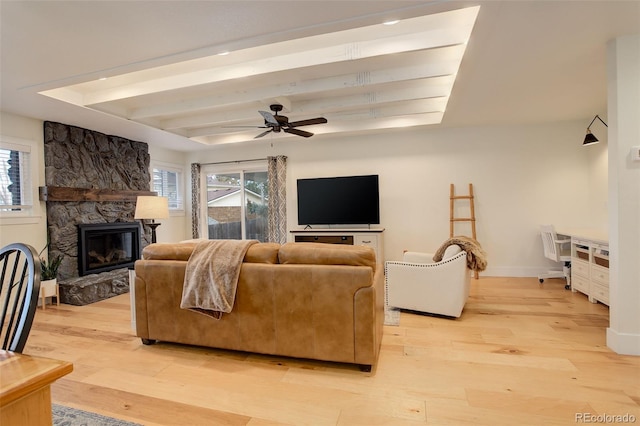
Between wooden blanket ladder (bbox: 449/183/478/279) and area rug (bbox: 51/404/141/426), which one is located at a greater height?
wooden blanket ladder (bbox: 449/183/478/279)

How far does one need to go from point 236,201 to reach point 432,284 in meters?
4.48

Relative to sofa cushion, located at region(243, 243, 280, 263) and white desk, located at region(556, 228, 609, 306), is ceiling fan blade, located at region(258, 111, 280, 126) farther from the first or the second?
white desk, located at region(556, 228, 609, 306)

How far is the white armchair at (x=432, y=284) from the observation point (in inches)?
124

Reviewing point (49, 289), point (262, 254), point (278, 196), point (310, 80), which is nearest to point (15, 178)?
point (49, 289)

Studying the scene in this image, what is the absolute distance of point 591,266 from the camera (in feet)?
11.7

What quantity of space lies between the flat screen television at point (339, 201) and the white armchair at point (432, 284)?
6.53 feet

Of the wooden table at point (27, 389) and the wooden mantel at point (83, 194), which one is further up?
the wooden mantel at point (83, 194)

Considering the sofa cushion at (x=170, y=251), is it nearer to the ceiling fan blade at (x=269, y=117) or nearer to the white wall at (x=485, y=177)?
the ceiling fan blade at (x=269, y=117)

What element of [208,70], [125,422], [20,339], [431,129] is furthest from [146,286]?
[431,129]

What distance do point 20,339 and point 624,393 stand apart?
3.09 metres

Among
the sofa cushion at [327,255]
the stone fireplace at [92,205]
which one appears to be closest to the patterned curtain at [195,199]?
the stone fireplace at [92,205]

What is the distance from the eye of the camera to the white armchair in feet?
10.3

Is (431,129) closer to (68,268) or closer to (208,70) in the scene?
(208,70)

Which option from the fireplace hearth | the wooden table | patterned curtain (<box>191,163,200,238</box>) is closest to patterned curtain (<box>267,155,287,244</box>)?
patterned curtain (<box>191,163,200,238</box>)
